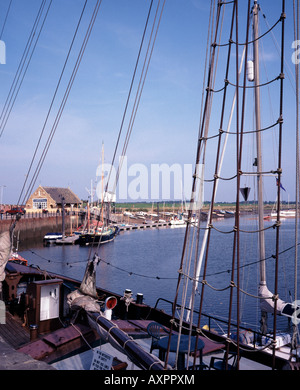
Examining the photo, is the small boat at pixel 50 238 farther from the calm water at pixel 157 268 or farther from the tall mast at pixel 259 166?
the tall mast at pixel 259 166

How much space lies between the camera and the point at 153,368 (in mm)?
4781

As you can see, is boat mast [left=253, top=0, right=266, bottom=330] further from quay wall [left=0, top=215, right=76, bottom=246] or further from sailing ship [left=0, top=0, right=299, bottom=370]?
quay wall [left=0, top=215, right=76, bottom=246]

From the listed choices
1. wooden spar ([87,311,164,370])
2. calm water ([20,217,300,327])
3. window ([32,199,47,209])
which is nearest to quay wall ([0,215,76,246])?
calm water ([20,217,300,327])

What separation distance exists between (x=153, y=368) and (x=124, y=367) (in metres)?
1.37

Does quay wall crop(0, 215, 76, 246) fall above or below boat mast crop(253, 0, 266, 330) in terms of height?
below

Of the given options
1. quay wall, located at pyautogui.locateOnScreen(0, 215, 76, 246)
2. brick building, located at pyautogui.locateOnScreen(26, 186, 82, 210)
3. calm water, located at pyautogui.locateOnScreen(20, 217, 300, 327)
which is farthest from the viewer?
brick building, located at pyautogui.locateOnScreen(26, 186, 82, 210)

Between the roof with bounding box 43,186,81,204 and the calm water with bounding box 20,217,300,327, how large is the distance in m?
23.7

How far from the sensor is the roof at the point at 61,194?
81312mm

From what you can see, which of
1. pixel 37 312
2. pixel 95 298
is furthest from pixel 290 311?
pixel 37 312

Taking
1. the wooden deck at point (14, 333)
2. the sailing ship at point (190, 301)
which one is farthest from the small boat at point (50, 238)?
the wooden deck at point (14, 333)

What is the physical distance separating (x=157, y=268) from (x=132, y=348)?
3537cm

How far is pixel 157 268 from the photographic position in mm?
40188

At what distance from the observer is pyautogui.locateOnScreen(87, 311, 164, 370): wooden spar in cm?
490

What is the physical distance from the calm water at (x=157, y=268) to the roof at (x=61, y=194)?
23.7 metres
